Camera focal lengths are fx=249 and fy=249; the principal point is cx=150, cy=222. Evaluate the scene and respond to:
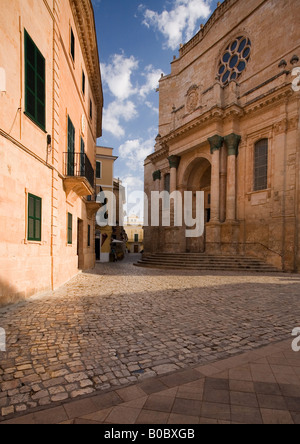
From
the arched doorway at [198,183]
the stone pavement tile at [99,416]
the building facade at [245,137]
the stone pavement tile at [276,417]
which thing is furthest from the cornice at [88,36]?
the stone pavement tile at [276,417]

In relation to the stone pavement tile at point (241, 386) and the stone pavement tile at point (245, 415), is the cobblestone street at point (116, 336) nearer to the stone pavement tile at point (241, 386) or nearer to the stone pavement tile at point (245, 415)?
the stone pavement tile at point (241, 386)

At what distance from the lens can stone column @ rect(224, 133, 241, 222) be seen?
18219 millimetres

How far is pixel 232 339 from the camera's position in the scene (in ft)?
13.3

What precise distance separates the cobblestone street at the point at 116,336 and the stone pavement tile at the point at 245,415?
3.24 ft

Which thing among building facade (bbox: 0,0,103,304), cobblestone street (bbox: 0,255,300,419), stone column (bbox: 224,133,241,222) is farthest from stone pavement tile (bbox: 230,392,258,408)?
stone column (bbox: 224,133,241,222)

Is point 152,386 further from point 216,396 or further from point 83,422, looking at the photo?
point 83,422

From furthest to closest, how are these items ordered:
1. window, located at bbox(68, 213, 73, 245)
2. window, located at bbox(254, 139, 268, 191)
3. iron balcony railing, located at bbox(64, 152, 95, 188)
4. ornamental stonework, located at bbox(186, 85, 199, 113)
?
1. ornamental stonework, located at bbox(186, 85, 199, 113)
2. window, located at bbox(254, 139, 268, 191)
3. window, located at bbox(68, 213, 73, 245)
4. iron balcony railing, located at bbox(64, 152, 95, 188)

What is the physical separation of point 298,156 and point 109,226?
56.2 ft

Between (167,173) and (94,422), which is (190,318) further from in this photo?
(167,173)

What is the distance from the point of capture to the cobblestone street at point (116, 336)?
2779mm

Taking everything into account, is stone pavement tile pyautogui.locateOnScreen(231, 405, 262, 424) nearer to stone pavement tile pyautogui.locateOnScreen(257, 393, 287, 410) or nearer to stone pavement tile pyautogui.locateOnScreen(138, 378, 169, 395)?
stone pavement tile pyautogui.locateOnScreen(257, 393, 287, 410)

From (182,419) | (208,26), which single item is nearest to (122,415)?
(182,419)

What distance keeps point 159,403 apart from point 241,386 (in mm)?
912

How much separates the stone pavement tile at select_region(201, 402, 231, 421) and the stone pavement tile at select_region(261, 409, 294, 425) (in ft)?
0.99
